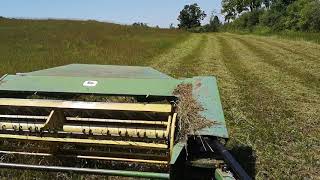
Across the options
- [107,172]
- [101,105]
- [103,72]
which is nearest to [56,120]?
[101,105]

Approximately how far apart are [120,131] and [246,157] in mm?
1639

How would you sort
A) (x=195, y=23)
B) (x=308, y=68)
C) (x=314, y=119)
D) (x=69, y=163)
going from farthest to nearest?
(x=195, y=23)
(x=308, y=68)
(x=314, y=119)
(x=69, y=163)

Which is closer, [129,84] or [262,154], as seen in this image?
[129,84]

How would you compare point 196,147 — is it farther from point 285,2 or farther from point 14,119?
point 285,2

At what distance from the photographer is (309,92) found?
10.3 metres

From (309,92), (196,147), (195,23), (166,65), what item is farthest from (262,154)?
(195,23)

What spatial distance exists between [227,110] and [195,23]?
346 feet

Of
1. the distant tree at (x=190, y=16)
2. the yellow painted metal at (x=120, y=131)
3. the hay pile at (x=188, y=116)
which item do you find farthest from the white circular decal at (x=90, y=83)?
the distant tree at (x=190, y=16)

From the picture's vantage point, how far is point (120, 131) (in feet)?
14.1

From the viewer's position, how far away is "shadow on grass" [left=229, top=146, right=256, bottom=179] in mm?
4918

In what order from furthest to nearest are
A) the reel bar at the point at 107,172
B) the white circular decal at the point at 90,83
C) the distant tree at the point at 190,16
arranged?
1. the distant tree at the point at 190,16
2. the white circular decal at the point at 90,83
3. the reel bar at the point at 107,172

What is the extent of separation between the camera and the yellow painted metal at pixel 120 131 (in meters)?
4.26

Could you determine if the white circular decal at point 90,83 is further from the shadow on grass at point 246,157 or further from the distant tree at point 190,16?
the distant tree at point 190,16

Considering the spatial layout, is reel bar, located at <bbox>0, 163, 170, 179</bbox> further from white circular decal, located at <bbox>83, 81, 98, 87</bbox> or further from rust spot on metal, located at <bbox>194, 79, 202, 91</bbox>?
rust spot on metal, located at <bbox>194, 79, 202, 91</bbox>
